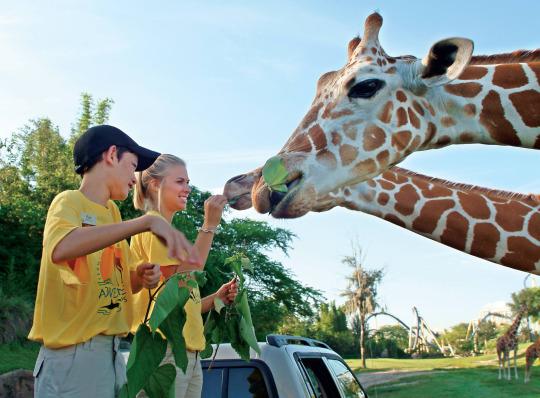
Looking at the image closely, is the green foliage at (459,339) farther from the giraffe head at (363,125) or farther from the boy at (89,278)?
the boy at (89,278)

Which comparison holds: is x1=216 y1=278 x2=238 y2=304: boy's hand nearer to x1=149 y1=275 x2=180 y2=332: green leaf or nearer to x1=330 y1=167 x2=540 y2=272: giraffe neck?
x1=149 y1=275 x2=180 y2=332: green leaf

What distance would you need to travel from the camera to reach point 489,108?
4.35 meters

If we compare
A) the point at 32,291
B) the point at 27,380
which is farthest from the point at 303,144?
the point at 32,291

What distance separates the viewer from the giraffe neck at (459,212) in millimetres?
4562

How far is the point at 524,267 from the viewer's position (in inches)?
178

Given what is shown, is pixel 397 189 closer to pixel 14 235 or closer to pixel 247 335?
pixel 247 335

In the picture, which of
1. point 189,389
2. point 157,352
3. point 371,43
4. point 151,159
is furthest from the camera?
point 371,43

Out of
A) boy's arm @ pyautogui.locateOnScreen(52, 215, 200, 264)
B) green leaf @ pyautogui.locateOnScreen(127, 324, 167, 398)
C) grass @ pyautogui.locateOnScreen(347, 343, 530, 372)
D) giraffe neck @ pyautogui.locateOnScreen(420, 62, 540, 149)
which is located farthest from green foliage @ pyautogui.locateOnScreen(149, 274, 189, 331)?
grass @ pyautogui.locateOnScreen(347, 343, 530, 372)

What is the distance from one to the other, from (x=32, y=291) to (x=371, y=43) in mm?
13839

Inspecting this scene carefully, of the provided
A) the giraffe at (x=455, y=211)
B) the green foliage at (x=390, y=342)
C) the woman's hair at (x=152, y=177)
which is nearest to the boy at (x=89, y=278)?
the woman's hair at (x=152, y=177)

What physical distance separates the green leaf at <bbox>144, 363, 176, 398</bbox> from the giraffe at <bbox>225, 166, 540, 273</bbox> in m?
2.13

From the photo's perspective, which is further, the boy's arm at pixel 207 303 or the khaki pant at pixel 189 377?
the boy's arm at pixel 207 303

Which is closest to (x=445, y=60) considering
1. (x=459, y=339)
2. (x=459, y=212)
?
(x=459, y=212)

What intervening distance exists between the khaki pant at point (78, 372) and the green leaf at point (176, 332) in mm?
220
